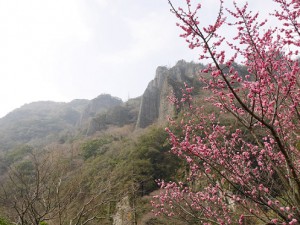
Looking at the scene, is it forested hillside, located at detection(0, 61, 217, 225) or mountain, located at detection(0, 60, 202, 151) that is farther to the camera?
mountain, located at detection(0, 60, 202, 151)

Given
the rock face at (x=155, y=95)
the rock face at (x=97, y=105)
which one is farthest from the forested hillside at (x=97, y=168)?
the rock face at (x=97, y=105)

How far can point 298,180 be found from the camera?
2.70m

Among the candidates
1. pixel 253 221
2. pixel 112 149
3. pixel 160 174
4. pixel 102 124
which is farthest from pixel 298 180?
pixel 102 124

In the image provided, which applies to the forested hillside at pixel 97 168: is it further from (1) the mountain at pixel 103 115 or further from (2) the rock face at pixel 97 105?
(2) the rock face at pixel 97 105

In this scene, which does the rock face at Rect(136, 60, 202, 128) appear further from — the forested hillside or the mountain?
the forested hillside

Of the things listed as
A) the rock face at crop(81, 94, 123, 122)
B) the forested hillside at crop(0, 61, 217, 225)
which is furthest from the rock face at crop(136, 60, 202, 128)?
the rock face at crop(81, 94, 123, 122)

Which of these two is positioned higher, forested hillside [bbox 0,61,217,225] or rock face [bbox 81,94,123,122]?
rock face [bbox 81,94,123,122]

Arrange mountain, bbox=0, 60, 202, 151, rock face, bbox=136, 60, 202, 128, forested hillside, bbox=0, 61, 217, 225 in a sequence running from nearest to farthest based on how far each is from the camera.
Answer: forested hillside, bbox=0, 61, 217, 225 < mountain, bbox=0, 60, 202, 151 < rock face, bbox=136, 60, 202, 128

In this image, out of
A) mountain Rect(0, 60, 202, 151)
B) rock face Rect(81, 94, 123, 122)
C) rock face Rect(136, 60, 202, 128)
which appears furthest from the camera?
rock face Rect(81, 94, 123, 122)

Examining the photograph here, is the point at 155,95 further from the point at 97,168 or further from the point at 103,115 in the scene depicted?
the point at 97,168

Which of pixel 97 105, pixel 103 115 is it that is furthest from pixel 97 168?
pixel 97 105

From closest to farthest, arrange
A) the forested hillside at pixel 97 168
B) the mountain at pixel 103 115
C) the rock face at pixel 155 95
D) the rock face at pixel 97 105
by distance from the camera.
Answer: the forested hillside at pixel 97 168 → the mountain at pixel 103 115 → the rock face at pixel 155 95 → the rock face at pixel 97 105

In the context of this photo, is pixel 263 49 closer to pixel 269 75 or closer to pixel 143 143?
pixel 269 75

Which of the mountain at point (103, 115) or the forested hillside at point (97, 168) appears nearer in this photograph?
the forested hillside at point (97, 168)
